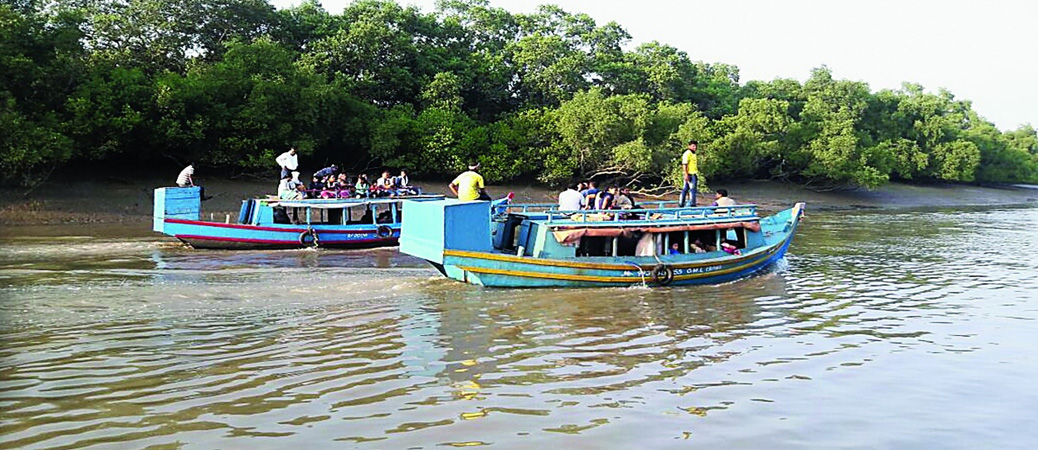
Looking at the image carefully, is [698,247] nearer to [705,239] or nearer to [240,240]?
[705,239]

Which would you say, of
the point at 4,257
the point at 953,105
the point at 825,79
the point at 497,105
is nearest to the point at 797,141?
the point at 825,79

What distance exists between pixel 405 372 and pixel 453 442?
7.16ft

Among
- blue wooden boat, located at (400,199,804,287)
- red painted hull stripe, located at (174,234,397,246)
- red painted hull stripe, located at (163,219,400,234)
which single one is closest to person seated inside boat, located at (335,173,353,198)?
red painted hull stripe, located at (163,219,400,234)

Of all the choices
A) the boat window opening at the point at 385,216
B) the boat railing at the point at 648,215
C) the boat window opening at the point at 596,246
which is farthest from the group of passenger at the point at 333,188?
the boat window opening at the point at 596,246

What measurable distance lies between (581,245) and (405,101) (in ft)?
99.8

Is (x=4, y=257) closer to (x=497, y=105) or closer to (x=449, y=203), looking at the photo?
(x=449, y=203)

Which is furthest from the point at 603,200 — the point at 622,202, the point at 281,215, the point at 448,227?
the point at 281,215

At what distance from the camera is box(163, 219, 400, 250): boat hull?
2052 centimetres

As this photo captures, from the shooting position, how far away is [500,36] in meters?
51.6

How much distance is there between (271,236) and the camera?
21078 mm

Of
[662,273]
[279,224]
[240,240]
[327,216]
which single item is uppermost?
[327,216]

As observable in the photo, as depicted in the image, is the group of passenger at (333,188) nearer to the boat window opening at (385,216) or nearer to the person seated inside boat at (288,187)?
the person seated inside boat at (288,187)

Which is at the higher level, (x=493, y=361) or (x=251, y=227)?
(x=251, y=227)

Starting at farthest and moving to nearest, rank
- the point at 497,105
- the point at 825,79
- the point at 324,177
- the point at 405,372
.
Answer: the point at 825,79, the point at 497,105, the point at 324,177, the point at 405,372
